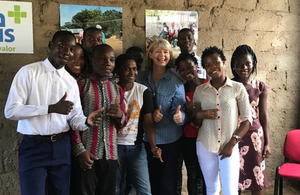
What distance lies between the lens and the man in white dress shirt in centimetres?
172

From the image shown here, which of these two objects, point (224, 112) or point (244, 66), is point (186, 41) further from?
point (224, 112)

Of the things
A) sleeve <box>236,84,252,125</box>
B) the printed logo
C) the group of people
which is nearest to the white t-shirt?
the group of people

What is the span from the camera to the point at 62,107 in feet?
5.60

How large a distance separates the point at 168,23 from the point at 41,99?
1607 millimetres

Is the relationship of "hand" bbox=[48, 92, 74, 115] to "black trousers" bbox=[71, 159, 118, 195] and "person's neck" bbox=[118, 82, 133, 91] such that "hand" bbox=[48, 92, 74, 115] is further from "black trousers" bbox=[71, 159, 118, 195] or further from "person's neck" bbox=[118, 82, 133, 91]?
"person's neck" bbox=[118, 82, 133, 91]

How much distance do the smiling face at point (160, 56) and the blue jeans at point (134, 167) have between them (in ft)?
2.32

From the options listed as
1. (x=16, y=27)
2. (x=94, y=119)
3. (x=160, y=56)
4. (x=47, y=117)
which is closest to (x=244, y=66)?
(x=160, y=56)

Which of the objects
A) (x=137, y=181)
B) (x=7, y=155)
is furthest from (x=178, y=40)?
(x=7, y=155)

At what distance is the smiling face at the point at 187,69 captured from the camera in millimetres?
2348

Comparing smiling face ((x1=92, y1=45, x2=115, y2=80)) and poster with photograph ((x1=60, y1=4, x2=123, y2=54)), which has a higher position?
poster with photograph ((x1=60, y1=4, x2=123, y2=54))

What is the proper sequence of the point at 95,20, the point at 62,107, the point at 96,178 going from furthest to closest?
1. the point at 95,20
2. the point at 96,178
3. the point at 62,107

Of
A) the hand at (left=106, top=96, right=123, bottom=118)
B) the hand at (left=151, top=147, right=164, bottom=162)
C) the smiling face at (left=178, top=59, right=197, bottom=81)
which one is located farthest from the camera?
the smiling face at (left=178, top=59, right=197, bottom=81)

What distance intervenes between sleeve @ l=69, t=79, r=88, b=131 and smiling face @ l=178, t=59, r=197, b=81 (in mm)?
901

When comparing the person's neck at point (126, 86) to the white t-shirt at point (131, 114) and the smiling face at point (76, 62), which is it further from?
the smiling face at point (76, 62)
